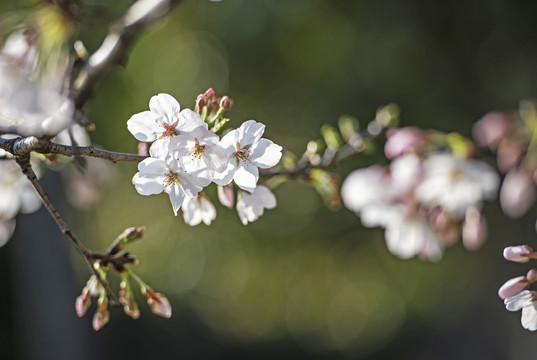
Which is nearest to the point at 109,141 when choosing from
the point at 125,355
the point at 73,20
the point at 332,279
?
the point at 125,355

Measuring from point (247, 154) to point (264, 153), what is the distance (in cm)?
2

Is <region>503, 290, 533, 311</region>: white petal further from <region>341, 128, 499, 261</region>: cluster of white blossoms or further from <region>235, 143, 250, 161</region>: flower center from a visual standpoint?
<region>341, 128, 499, 261</region>: cluster of white blossoms

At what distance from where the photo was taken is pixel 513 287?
539 mm

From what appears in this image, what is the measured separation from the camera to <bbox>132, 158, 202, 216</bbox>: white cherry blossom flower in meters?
0.51

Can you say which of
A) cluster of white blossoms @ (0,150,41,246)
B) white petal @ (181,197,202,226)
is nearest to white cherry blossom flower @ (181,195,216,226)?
white petal @ (181,197,202,226)

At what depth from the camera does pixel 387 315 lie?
20.0ft

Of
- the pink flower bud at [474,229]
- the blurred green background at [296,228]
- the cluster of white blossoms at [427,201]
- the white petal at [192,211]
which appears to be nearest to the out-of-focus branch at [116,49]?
the white petal at [192,211]

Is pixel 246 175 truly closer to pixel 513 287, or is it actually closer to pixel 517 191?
pixel 513 287

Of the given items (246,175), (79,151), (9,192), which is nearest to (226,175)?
(246,175)

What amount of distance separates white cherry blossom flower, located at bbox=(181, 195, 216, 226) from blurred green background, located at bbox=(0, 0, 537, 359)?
2344mm

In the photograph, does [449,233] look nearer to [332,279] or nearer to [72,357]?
[72,357]

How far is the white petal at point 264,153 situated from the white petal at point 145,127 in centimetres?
9

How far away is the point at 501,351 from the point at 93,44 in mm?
3599

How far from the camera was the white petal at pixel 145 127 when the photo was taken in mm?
529
